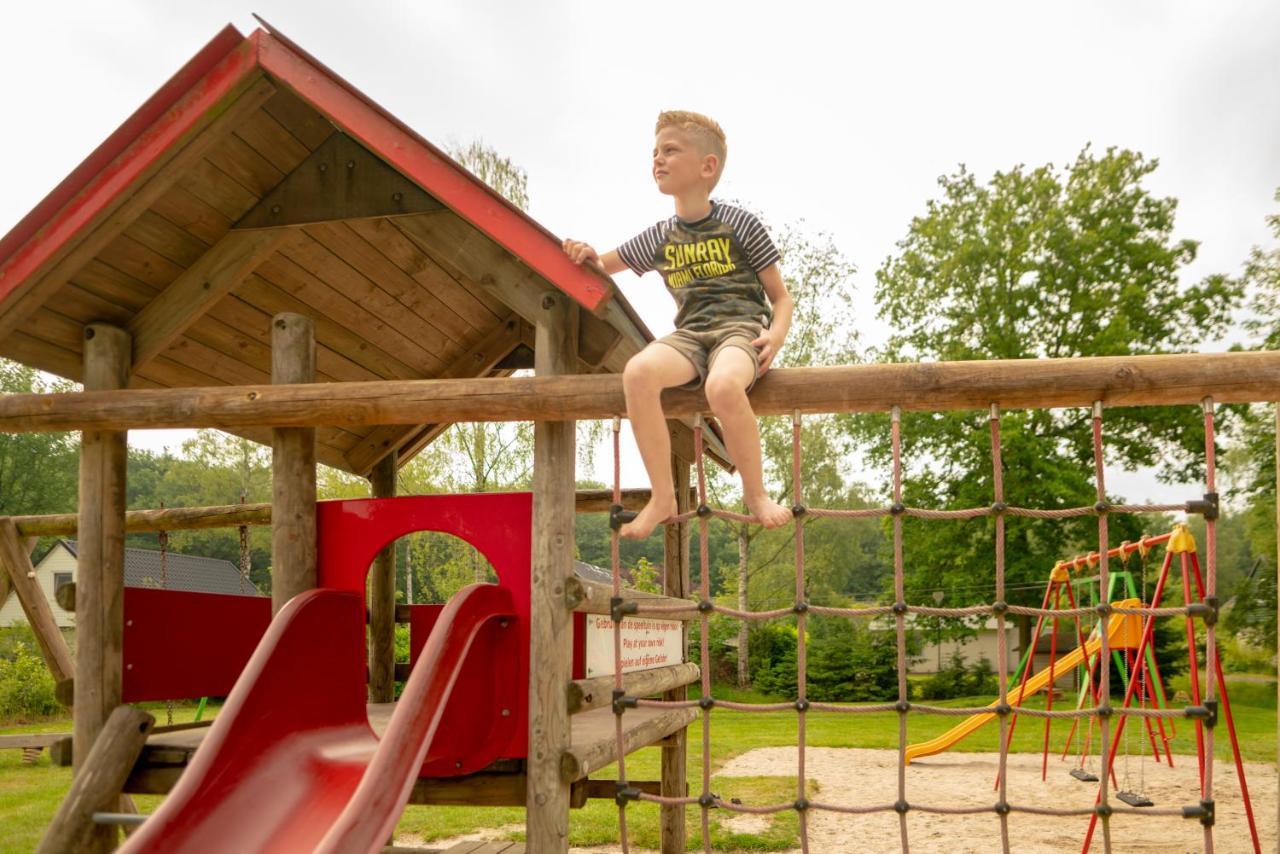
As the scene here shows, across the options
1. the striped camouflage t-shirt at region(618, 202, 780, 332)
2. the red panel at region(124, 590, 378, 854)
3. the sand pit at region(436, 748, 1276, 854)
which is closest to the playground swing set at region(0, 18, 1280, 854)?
the red panel at region(124, 590, 378, 854)

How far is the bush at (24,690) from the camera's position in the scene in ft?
62.2

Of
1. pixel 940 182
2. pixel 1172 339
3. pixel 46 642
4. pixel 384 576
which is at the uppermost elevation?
pixel 940 182

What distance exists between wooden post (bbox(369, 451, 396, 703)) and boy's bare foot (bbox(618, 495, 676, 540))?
378cm

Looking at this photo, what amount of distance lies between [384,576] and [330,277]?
261cm

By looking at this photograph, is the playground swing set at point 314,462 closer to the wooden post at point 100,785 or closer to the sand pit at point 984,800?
the wooden post at point 100,785

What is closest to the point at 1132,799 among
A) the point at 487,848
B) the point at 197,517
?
the point at 487,848

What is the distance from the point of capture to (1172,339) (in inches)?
958

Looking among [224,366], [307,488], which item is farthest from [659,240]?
[224,366]

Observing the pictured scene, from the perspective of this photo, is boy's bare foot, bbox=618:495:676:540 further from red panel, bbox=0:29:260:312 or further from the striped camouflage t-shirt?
red panel, bbox=0:29:260:312

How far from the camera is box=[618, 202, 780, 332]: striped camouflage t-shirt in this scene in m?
3.93

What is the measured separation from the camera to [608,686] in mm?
4406

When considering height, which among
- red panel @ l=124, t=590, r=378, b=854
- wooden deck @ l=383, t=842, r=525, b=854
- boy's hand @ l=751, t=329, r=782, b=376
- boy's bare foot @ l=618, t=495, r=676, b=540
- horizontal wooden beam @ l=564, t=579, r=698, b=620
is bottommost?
wooden deck @ l=383, t=842, r=525, b=854

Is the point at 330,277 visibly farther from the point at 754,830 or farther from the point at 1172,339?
the point at 1172,339

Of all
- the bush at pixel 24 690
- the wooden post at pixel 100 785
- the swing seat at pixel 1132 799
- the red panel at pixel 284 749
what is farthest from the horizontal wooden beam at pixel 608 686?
the bush at pixel 24 690
